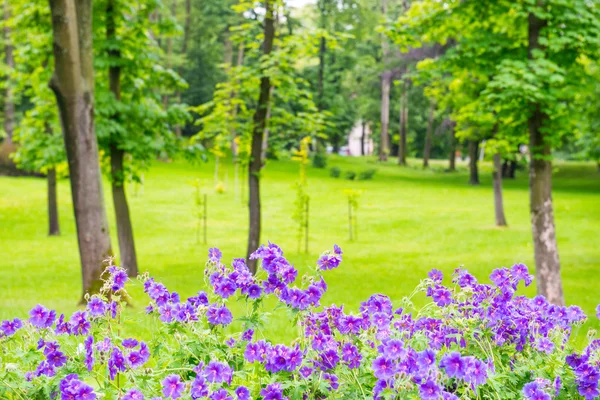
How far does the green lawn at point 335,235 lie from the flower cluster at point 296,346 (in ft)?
19.4

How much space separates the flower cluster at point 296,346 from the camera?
2.78 meters

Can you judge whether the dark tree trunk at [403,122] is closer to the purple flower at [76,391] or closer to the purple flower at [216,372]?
the purple flower at [216,372]

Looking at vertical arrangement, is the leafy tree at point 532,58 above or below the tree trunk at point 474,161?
above

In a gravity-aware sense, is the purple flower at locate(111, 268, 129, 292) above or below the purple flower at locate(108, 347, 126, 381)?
above

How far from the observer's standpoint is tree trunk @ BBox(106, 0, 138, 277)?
1252 cm

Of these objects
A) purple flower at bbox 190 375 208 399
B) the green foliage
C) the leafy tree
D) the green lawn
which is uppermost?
the leafy tree

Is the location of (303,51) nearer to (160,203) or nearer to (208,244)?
(208,244)

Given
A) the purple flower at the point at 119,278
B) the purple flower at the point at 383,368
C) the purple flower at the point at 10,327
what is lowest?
the purple flower at the point at 10,327

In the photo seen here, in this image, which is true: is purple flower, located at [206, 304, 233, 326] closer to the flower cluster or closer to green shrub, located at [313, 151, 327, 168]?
the flower cluster

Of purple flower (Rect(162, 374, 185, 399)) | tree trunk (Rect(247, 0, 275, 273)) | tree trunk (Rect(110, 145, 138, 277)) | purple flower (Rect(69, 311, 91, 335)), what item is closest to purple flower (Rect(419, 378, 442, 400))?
purple flower (Rect(162, 374, 185, 399))

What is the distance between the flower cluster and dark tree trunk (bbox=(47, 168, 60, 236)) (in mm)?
16695

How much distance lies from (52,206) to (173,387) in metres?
18.4

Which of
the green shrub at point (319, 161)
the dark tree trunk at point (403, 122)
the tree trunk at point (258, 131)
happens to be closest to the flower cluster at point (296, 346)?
the tree trunk at point (258, 131)

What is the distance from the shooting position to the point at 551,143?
9.33 m
